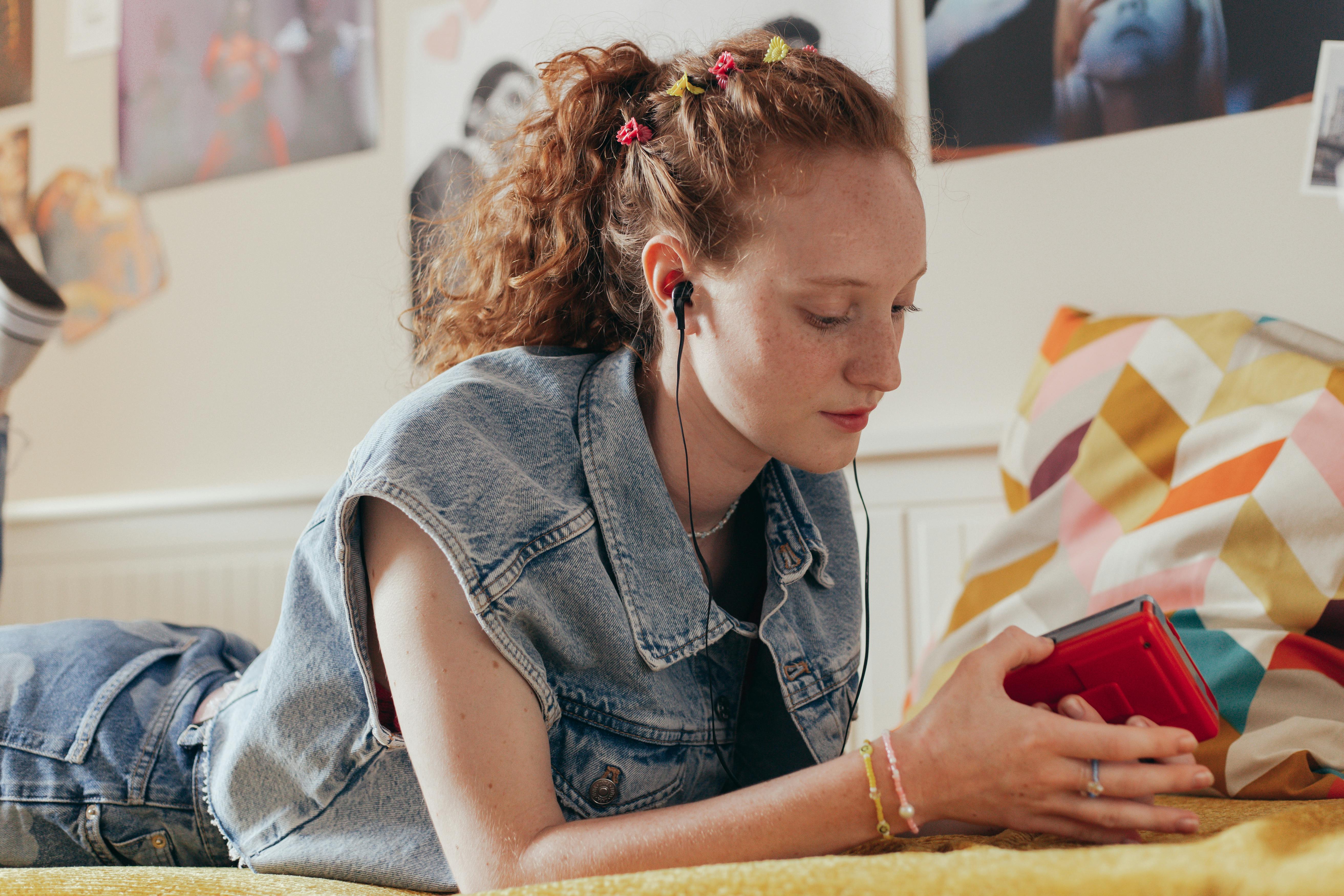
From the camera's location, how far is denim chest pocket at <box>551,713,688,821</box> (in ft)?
2.40

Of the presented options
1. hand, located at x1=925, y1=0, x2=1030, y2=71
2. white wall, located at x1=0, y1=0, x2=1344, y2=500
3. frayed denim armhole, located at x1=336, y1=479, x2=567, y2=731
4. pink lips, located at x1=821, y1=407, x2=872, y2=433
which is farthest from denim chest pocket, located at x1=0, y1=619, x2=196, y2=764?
hand, located at x1=925, y1=0, x2=1030, y2=71

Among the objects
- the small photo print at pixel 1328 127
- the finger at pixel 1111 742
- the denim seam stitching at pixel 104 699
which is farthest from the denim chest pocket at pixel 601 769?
the small photo print at pixel 1328 127

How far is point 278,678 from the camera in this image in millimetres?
761

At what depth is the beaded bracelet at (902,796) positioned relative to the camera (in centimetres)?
59

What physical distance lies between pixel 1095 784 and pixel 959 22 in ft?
3.78

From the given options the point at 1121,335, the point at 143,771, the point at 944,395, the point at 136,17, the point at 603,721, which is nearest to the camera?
the point at 603,721

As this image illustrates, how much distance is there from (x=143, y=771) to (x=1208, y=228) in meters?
1.31

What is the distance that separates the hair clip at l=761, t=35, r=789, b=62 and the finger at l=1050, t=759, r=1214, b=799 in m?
0.57

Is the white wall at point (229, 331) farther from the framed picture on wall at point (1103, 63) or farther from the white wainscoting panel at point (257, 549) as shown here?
the framed picture on wall at point (1103, 63)

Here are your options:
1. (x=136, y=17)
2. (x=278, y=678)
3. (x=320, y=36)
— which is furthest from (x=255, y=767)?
(x=136, y=17)

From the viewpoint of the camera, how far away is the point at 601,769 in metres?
0.74

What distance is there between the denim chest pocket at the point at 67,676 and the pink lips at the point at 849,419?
2.20ft

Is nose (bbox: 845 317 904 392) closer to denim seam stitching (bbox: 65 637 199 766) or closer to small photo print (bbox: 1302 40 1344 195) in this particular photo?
denim seam stitching (bbox: 65 637 199 766)

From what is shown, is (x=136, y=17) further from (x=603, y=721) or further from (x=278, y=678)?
(x=603, y=721)
